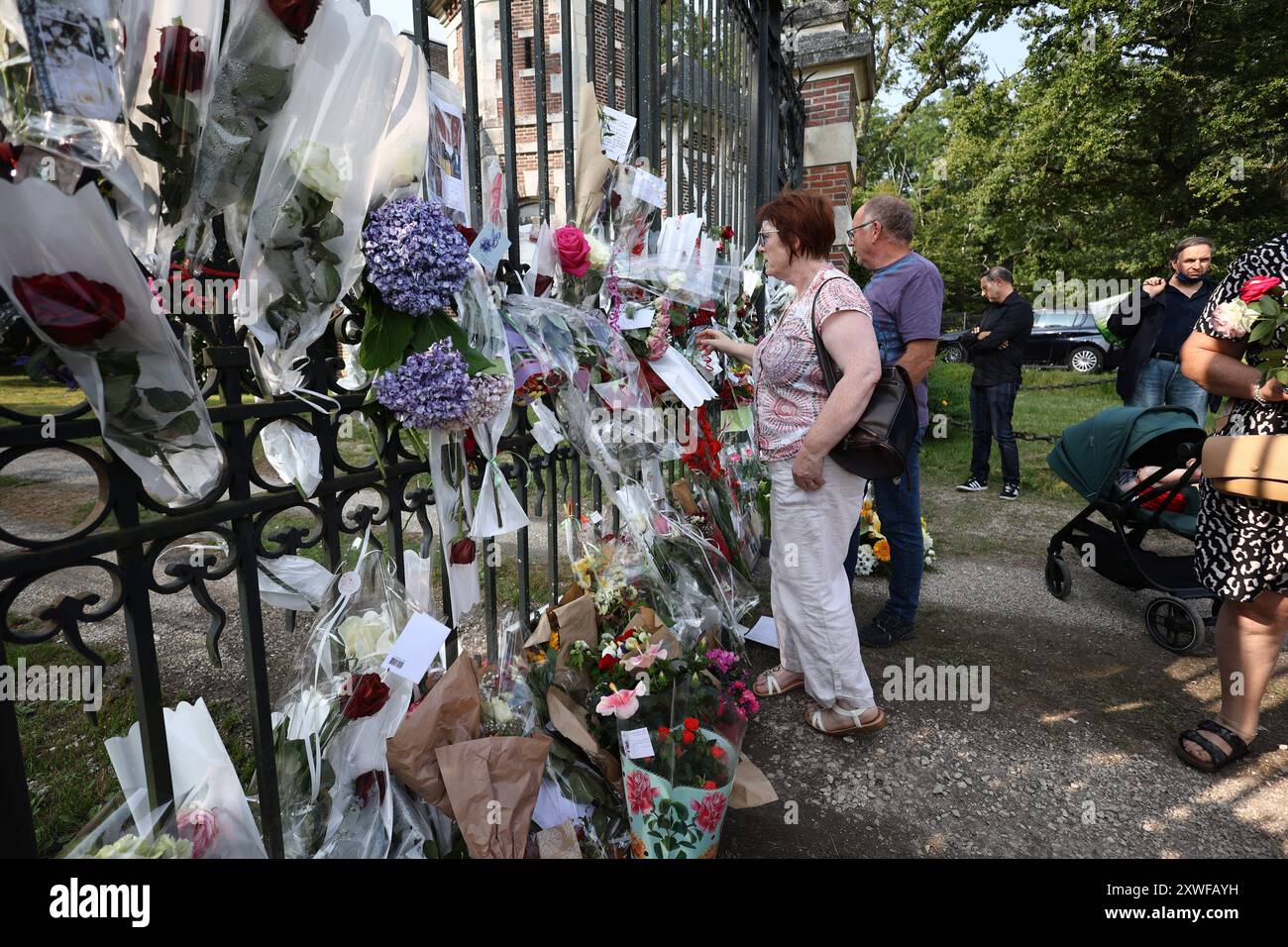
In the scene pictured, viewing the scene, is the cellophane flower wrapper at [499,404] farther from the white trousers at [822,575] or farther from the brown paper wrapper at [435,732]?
the white trousers at [822,575]

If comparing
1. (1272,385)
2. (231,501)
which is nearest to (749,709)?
(231,501)

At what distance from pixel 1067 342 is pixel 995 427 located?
14164 millimetres

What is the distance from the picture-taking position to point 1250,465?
88.1 inches

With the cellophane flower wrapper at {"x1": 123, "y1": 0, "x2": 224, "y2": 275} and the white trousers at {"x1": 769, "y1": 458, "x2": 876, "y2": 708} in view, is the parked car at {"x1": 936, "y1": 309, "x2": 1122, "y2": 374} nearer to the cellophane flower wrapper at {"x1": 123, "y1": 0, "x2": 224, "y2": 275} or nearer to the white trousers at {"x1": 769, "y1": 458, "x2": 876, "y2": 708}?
the white trousers at {"x1": 769, "y1": 458, "x2": 876, "y2": 708}

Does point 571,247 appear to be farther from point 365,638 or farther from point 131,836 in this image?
point 131,836

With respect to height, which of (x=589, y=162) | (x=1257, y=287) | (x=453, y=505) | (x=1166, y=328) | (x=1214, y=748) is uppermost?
(x=589, y=162)

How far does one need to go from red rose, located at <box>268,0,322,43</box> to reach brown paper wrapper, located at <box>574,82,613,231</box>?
1.20 meters

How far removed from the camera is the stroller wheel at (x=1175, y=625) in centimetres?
338

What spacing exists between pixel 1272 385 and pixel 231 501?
114 inches

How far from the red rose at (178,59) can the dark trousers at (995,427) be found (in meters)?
6.38

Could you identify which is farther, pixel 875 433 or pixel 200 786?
pixel 875 433

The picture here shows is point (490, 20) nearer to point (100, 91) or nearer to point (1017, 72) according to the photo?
point (1017, 72)

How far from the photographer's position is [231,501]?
1.43 metres

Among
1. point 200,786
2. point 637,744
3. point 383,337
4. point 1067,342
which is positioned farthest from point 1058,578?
point 1067,342
